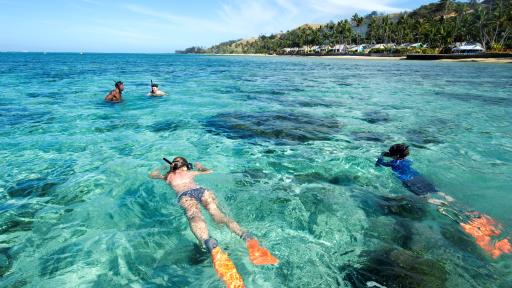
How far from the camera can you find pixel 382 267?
14.9 feet

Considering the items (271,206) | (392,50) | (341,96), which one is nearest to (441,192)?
(271,206)

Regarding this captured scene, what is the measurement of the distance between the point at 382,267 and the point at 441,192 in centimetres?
356

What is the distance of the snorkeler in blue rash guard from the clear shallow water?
263 mm

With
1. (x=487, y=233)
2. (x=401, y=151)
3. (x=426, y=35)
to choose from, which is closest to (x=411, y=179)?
(x=401, y=151)

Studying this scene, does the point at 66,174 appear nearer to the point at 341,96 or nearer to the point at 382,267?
the point at 382,267

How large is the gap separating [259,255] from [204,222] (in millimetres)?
1303

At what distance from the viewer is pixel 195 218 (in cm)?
564

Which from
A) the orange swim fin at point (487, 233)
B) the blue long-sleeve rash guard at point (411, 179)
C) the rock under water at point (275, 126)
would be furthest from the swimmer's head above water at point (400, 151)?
the rock under water at point (275, 126)

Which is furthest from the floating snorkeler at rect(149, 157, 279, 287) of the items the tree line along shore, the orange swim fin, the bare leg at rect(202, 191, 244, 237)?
the tree line along shore

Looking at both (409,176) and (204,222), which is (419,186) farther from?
(204,222)

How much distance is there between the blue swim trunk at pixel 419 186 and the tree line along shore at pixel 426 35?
265 ft

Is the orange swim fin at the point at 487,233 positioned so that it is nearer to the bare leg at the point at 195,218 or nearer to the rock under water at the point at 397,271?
the rock under water at the point at 397,271

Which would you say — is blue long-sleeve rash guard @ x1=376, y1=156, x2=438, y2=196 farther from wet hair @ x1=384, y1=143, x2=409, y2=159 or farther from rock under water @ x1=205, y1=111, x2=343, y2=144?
rock under water @ x1=205, y1=111, x2=343, y2=144

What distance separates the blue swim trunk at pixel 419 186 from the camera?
22.7 ft
